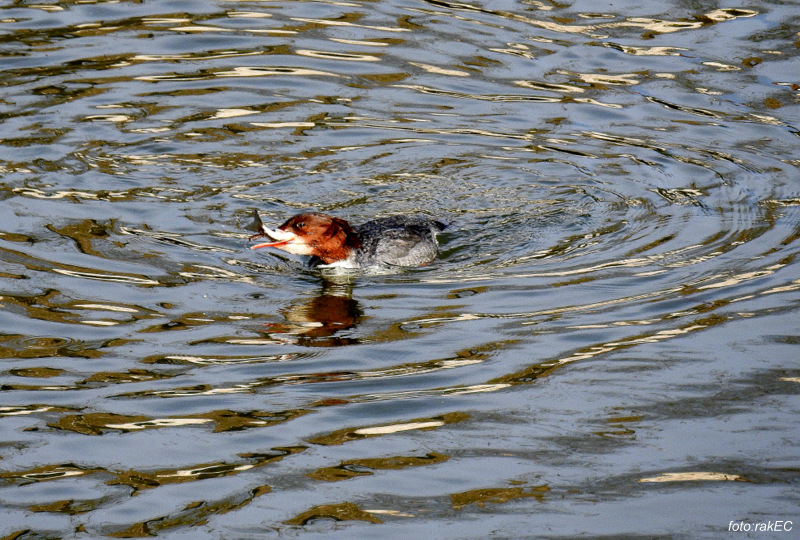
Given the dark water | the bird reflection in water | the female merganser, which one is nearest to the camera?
the dark water

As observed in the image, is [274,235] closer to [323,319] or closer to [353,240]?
[353,240]

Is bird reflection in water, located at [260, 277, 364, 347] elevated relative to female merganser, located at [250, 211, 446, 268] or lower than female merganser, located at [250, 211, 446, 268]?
lower

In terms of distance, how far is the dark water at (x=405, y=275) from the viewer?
535 centimetres

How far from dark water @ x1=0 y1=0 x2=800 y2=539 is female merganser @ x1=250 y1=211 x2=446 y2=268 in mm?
255

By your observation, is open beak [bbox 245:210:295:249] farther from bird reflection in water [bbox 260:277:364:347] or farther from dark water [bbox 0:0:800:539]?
bird reflection in water [bbox 260:277:364:347]

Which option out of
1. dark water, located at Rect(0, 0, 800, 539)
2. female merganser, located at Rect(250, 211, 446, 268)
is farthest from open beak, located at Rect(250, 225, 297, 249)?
dark water, located at Rect(0, 0, 800, 539)

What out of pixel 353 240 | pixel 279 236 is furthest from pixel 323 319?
pixel 353 240

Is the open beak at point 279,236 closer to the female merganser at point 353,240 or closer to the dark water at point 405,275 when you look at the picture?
the female merganser at point 353,240

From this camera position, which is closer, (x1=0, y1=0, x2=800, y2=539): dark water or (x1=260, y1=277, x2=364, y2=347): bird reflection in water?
(x1=0, y1=0, x2=800, y2=539): dark water

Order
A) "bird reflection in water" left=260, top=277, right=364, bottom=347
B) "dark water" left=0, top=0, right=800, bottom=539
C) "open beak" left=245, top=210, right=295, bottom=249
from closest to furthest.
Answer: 1. "dark water" left=0, top=0, right=800, bottom=539
2. "bird reflection in water" left=260, top=277, right=364, bottom=347
3. "open beak" left=245, top=210, right=295, bottom=249

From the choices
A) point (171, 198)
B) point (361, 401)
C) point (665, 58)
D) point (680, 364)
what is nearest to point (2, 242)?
point (171, 198)

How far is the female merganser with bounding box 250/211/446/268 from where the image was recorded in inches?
340

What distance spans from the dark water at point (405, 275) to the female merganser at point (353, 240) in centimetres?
25

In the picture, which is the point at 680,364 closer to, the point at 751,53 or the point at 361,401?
the point at 361,401
